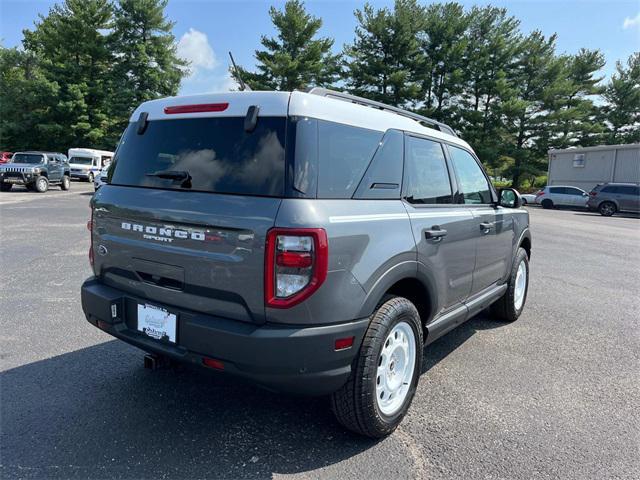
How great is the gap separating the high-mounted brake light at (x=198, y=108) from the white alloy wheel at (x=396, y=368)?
1.65 m

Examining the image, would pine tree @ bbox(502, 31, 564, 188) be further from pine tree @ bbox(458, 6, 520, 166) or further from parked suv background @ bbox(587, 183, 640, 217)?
parked suv background @ bbox(587, 183, 640, 217)

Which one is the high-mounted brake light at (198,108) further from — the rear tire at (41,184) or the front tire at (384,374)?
the rear tire at (41,184)

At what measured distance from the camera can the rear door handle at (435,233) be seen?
9.72 ft

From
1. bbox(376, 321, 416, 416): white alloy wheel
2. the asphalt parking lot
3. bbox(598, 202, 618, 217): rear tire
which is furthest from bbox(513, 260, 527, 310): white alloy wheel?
bbox(598, 202, 618, 217): rear tire

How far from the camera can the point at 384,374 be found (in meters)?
2.73

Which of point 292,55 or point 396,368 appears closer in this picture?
point 396,368

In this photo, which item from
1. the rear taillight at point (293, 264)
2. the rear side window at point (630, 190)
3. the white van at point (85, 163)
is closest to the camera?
the rear taillight at point (293, 264)

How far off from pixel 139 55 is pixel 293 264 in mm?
46579

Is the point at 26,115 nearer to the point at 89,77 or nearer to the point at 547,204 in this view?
the point at 89,77

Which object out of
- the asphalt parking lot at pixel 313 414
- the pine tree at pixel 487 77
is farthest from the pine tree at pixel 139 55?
the asphalt parking lot at pixel 313 414

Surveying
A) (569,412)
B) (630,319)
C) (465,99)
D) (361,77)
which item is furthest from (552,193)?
(569,412)

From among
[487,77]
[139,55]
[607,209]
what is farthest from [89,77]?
[607,209]

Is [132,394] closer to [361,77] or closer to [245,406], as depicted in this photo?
[245,406]

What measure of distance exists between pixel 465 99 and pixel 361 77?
32.5 feet
